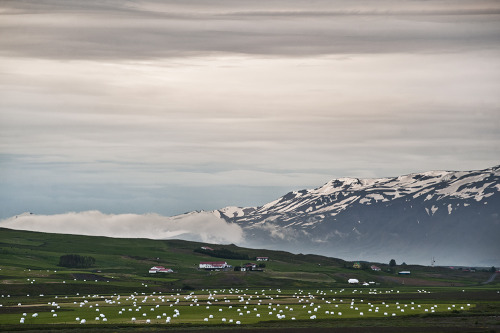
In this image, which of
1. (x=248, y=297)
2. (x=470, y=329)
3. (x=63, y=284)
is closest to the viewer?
(x=470, y=329)

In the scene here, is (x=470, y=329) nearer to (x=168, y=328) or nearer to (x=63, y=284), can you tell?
(x=168, y=328)

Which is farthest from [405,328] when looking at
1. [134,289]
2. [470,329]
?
[134,289]

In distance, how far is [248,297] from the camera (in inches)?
6639

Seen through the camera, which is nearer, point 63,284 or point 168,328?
point 168,328

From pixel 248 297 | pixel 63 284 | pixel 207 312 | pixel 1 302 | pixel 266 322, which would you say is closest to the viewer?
pixel 266 322

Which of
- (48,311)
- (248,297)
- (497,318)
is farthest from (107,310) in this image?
(497,318)

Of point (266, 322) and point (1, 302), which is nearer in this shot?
point (266, 322)

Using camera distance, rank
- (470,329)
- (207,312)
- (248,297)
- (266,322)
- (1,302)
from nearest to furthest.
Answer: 1. (470,329)
2. (266,322)
3. (207,312)
4. (1,302)
5. (248,297)

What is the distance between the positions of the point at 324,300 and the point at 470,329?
5930 centimetres

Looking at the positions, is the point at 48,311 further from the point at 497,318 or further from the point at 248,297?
the point at 497,318

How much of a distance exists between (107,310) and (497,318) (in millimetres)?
59032

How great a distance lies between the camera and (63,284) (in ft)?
642

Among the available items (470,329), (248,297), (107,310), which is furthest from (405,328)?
(248,297)

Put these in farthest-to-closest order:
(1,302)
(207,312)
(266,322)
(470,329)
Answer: (1,302), (207,312), (266,322), (470,329)
